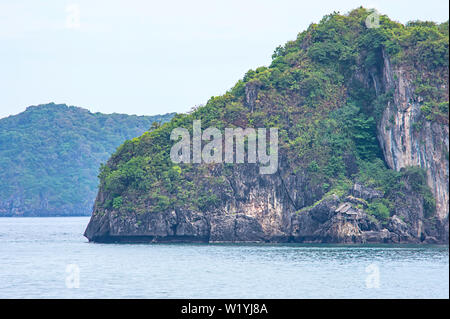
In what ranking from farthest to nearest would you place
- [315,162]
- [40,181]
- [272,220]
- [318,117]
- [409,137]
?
[40,181], [318,117], [315,162], [272,220], [409,137]

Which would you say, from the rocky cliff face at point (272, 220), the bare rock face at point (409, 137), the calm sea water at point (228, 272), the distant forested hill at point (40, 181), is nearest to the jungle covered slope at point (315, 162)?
the rocky cliff face at point (272, 220)

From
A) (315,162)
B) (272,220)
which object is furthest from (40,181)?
(272,220)

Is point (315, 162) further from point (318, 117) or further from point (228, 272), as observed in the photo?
point (228, 272)

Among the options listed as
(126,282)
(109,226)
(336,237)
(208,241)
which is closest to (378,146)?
(336,237)

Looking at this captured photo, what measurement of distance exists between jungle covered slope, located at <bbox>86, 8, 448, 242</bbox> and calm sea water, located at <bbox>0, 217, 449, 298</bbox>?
4.54 m

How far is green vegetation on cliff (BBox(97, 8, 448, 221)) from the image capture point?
71.8 m

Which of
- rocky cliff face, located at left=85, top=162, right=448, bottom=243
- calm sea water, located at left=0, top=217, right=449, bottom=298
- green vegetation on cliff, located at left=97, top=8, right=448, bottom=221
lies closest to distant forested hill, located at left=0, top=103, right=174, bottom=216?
green vegetation on cliff, located at left=97, top=8, right=448, bottom=221

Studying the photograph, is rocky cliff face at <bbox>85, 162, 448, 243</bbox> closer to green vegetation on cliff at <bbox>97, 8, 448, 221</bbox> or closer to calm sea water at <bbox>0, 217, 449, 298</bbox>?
green vegetation on cliff at <bbox>97, 8, 448, 221</bbox>

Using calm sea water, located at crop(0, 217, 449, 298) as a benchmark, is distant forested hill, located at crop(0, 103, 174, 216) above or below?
above

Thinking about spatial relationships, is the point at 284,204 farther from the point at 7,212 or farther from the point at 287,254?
the point at 7,212

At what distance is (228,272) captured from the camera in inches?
1957

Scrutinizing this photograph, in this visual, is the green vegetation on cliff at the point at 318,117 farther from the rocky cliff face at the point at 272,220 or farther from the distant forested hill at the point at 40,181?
the distant forested hill at the point at 40,181

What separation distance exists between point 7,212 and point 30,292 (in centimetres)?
14679

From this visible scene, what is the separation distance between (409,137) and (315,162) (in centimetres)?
889
